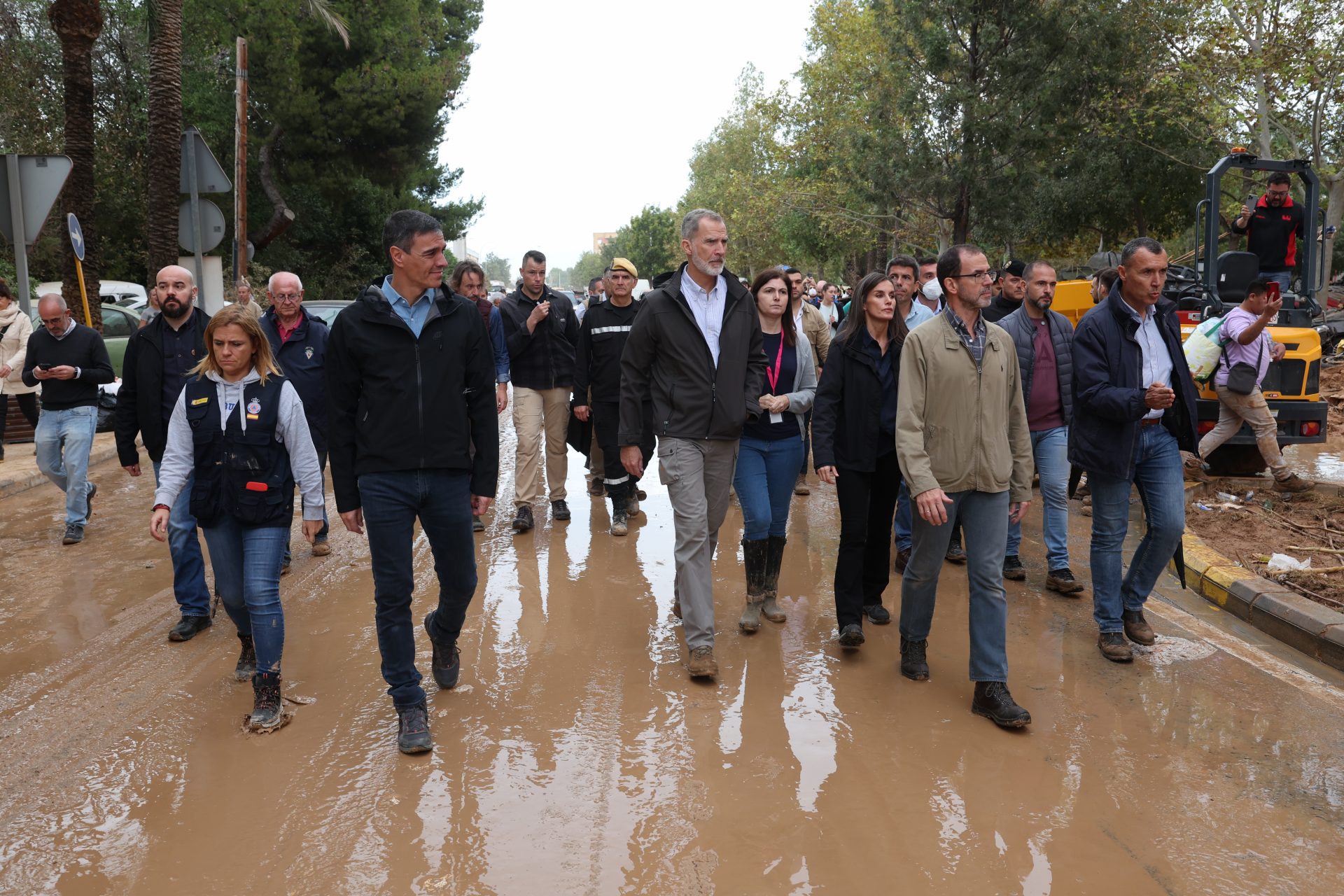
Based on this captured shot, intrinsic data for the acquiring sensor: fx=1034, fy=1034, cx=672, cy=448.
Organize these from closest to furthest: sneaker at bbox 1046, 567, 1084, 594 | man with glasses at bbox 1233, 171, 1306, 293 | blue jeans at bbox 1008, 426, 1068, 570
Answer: sneaker at bbox 1046, 567, 1084, 594
blue jeans at bbox 1008, 426, 1068, 570
man with glasses at bbox 1233, 171, 1306, 293

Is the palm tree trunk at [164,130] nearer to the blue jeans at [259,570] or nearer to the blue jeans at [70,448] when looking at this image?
the blue jeans at [70,448]

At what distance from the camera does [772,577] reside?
5.85m

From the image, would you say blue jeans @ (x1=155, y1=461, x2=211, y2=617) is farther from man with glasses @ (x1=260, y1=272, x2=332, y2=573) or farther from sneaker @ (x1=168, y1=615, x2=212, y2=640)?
man with glasses @ (x1=260, y1=272, x2=332, y2=573)

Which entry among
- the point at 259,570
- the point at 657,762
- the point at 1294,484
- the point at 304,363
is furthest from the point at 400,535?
the point at 1294,484

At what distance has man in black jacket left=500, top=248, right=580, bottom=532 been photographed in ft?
26.9

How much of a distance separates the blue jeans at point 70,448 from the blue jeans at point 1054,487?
22.0ft

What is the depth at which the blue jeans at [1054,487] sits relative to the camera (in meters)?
6.48

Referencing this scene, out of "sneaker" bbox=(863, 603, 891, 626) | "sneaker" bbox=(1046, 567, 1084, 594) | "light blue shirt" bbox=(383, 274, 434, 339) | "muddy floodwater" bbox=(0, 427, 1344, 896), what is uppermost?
"light blue shirt" bbox=(383, 274, 434, 339)

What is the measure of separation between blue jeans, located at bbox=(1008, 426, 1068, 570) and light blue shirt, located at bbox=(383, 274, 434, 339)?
13.0 feet

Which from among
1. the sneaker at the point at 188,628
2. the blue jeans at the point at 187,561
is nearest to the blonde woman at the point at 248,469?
the blue jeans at the point at 187,561

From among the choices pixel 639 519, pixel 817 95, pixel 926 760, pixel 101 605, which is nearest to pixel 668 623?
pixel 926 760

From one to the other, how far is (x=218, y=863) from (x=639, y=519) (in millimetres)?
5265

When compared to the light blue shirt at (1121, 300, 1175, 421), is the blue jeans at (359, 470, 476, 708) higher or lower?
lower

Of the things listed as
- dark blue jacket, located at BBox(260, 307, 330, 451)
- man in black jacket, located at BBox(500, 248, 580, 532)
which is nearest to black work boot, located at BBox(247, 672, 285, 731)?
dark blue jacket, located at BBox(260, 307, 330, 451)
